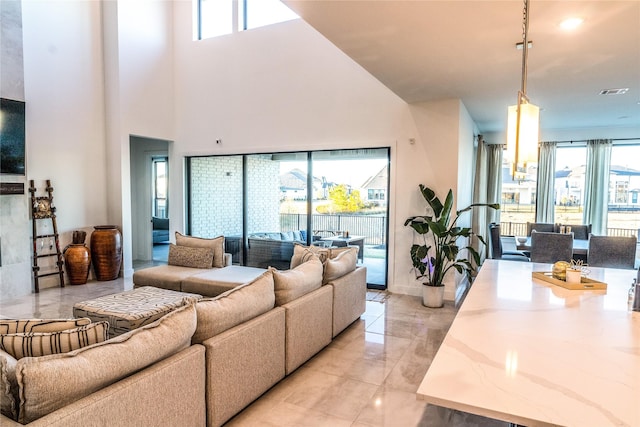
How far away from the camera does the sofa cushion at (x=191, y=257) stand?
5324 millimetres

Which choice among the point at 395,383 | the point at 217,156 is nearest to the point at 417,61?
the point at 395,383

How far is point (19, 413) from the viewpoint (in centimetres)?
151

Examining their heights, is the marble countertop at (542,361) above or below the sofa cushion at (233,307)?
above

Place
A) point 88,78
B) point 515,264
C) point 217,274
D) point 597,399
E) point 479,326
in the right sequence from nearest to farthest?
point 597,399
point 479,326
point 515,264
point 217,274
point 88,78

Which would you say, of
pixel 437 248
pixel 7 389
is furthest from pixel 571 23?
pixel 7 389

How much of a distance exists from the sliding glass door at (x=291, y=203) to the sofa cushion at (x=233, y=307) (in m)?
3.07

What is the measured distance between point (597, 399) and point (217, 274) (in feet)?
14.2

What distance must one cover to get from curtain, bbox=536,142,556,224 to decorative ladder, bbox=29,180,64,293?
29.4 ft

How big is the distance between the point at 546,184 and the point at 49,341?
875 cm

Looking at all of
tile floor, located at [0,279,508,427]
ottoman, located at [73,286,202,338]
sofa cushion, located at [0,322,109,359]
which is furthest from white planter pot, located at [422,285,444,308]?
sofa cushion, located at [0,322,109,359]

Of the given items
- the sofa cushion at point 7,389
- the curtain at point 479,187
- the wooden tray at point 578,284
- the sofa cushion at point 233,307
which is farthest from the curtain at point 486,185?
the sofa cushion at point 7,389

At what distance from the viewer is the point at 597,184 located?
299 inches

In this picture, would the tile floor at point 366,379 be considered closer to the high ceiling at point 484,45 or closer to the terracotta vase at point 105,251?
the terracotta vase at point 105,251

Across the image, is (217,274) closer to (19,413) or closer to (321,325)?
(321,325)
